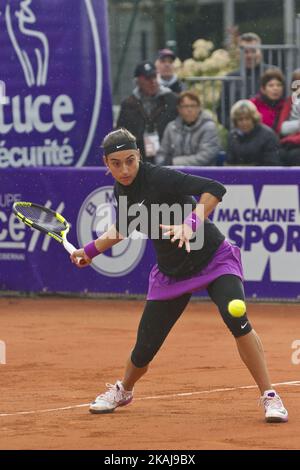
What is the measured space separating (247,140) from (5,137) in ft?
9.18

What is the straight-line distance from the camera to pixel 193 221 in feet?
24.8

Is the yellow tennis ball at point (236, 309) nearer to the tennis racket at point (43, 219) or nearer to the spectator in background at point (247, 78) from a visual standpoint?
the tennis racket at point (43, 219)

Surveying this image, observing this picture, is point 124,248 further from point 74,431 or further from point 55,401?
point 74,431

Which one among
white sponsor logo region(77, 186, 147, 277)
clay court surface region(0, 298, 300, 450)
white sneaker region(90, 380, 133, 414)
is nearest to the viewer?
clay court surface region(0, 298, 300, 450)

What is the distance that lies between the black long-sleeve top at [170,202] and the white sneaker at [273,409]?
2.83ft

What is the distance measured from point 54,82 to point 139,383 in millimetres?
5935

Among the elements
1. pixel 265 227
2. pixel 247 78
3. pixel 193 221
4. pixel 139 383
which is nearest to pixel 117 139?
pixel 193 221

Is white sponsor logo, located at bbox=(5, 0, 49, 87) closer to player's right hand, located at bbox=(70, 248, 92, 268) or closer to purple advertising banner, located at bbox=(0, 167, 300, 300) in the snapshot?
purple advertising banner, located at bbox=(0, 167, 300, 300)

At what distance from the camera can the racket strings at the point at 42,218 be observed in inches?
350

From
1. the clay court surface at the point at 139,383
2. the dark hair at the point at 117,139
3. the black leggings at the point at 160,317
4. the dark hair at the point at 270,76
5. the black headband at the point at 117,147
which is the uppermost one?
the dark hair at the point at 270,76

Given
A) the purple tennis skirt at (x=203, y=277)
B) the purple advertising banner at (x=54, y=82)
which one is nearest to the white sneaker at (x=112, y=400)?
the purple tennis skirt at (x=203, y=277)

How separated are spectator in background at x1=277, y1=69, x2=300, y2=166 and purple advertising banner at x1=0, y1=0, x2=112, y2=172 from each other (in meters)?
1.92

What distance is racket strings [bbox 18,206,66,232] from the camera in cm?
889

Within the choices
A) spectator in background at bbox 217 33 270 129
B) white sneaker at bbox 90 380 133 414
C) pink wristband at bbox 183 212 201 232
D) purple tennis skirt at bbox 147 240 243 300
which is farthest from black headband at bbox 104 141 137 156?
spectator in background at bbox 217 33 270 129
